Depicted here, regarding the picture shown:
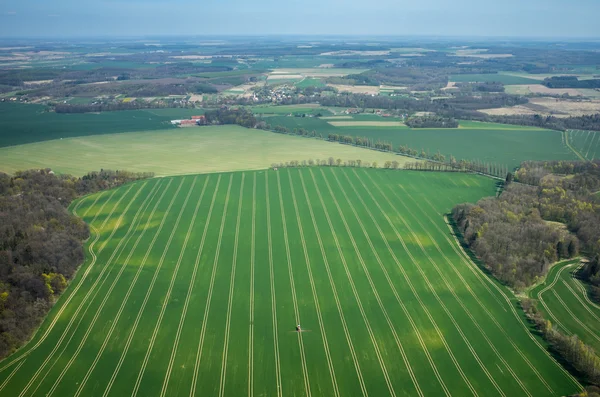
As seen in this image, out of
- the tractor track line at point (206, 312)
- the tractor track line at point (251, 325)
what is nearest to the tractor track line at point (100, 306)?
the tractor track line at point (206, 312)

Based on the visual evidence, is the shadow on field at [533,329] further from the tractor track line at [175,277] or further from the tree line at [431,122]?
the tree line at [431,122]

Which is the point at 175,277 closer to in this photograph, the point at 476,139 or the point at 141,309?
the point at 141,309

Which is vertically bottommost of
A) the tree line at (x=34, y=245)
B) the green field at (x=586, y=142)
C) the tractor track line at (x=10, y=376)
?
the green field at (x=586, y=142)

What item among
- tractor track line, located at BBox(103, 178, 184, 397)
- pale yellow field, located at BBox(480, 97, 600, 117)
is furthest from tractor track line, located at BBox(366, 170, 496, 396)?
pale yellow field, located at BBox(480, 97, 600, 117)

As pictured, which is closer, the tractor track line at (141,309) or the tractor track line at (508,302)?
the tractor track line at (141,309)

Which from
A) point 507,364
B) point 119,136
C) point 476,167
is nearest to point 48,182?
point 119,136

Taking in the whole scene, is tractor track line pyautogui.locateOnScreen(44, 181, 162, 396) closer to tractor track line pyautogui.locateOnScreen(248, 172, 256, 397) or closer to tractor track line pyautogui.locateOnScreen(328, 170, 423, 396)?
tractor track line pyautogui.locateOnScreen(248, 172, 256, 397)
